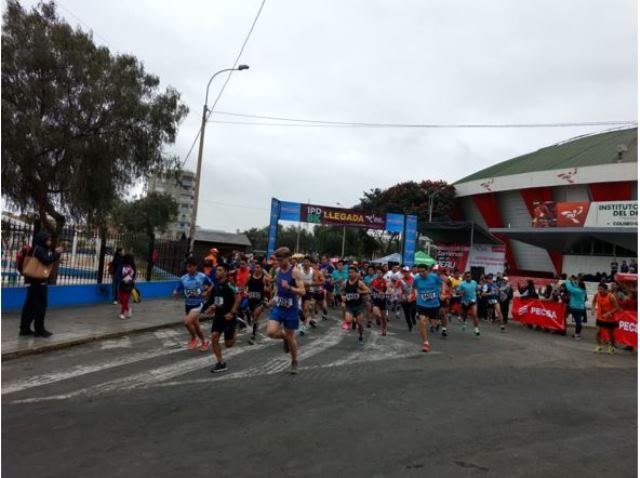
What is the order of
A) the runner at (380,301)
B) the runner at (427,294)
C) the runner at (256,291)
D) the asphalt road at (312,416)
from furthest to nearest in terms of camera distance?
1. the runner at (380,301)
2. the runner at (256,291)
3. the runner at (427,294)
4. the asphalt road at (312,416)

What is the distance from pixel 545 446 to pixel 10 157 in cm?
1421

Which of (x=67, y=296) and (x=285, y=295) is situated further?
(x=67, y=296)

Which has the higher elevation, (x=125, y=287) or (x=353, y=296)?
(x=353, y=296)

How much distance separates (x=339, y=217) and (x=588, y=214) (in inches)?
634

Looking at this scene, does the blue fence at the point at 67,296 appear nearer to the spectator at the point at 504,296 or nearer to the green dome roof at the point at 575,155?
the spectator at the point at 504,296

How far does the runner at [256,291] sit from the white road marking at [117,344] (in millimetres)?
2402

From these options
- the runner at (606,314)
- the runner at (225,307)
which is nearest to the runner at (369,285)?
the runner at (606,314)

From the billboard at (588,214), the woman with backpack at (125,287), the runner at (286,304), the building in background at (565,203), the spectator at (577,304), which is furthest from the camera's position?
the building in background at (565,203)

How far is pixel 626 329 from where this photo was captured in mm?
12070

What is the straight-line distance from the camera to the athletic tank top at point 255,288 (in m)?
11.0

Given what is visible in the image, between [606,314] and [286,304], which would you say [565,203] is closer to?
[606,314]

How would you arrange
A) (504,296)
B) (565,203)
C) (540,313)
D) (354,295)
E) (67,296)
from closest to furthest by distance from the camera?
(354,295), (67,296), (540,313), (504,296), (565,203)

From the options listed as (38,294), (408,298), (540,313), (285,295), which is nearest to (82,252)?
(38,294)

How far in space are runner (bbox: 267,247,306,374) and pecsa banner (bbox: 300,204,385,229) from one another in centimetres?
1994
